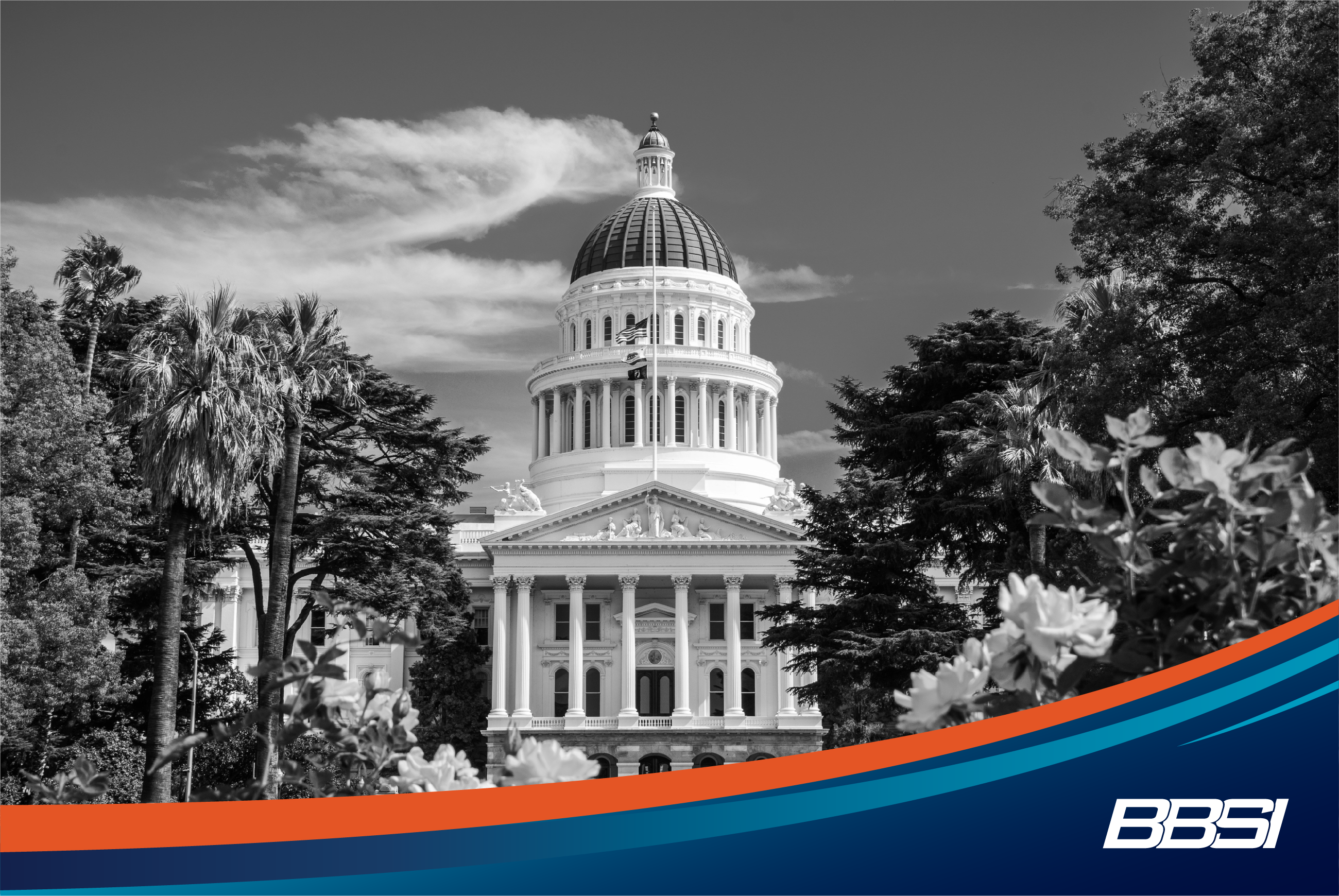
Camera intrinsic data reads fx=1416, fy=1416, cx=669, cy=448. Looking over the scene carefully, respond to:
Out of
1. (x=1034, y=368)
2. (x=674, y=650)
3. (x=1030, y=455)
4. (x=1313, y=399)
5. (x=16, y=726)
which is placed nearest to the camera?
(x=1313, y=399)

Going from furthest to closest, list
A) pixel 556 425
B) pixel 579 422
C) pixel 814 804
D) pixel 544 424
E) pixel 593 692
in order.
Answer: pixel 544 424 → pixel 556 425 → pixel 579 422 → pixel 593 692 → pixel 814 804

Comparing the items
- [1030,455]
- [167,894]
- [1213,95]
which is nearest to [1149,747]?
[167,894]

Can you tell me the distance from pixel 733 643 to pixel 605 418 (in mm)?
23569

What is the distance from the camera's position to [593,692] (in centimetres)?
6981

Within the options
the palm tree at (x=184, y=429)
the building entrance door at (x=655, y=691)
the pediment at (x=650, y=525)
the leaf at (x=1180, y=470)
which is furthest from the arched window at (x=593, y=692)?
the leaf at (x=1180, y=470)

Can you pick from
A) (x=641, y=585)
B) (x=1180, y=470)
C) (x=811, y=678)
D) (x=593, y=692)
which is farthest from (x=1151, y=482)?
(x=593, y=692)

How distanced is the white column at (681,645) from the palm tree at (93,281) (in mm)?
29950

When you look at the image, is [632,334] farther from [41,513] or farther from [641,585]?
[41,513]

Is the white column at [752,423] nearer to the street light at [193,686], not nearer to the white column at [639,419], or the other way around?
the white column at [639,419]

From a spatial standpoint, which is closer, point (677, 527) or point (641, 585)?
point (677, 527)

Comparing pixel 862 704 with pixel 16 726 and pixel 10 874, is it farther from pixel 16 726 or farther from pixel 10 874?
pixel 10 874

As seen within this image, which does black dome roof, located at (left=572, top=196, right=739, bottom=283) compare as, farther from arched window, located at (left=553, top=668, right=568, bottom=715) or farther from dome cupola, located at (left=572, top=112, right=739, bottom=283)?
arched window, located at (left=553, top=668, right=568, bottom=715)

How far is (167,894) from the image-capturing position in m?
3.99

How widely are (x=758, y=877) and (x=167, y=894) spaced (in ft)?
5.47
